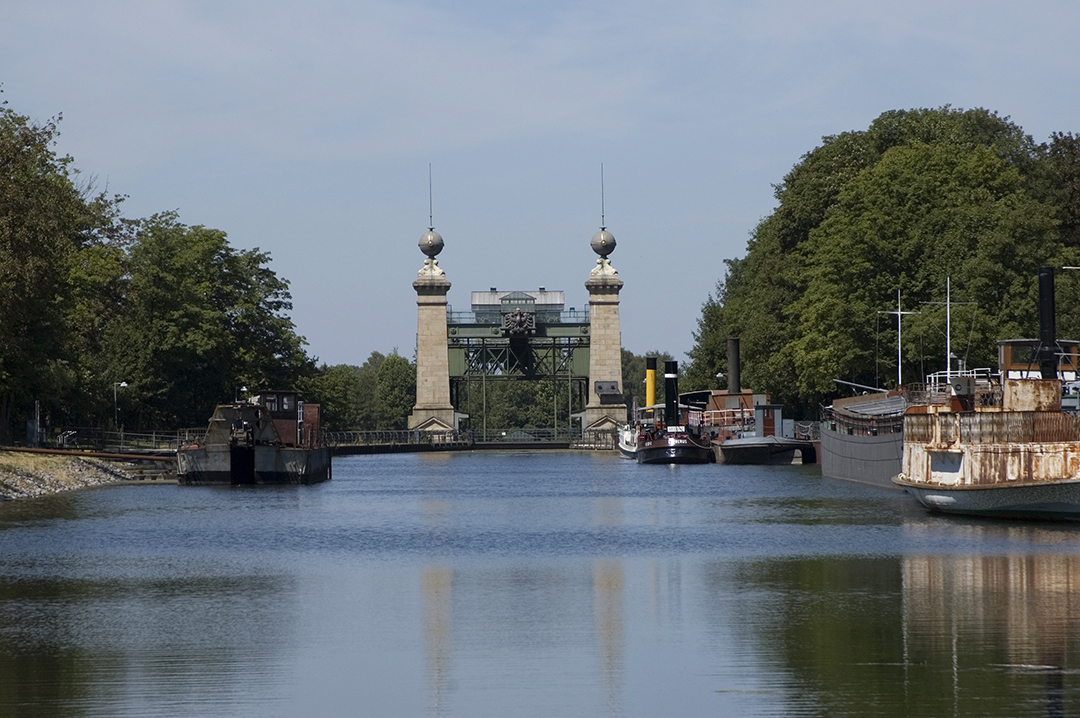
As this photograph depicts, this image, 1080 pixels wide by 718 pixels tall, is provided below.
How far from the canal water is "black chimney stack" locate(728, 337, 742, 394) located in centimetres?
5008

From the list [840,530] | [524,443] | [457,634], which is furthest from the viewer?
[524,443]

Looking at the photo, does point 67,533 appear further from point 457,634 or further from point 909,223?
point 909,223

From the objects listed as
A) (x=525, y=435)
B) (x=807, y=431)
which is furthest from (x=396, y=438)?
(x=807, y=431)

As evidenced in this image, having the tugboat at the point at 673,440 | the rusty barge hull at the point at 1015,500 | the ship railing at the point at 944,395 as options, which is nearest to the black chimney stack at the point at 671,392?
the tugboat at the point at 673,440

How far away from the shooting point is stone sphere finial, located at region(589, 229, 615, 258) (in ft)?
449

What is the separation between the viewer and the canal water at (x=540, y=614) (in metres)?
20.4

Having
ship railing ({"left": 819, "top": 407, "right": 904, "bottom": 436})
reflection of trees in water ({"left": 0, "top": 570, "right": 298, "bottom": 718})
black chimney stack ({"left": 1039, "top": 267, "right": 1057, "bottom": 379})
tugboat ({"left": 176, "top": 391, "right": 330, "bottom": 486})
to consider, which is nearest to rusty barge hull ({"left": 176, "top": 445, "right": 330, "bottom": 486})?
tugboat ({"left": 176, "top": 391, "right": 330, "bottom": 486})

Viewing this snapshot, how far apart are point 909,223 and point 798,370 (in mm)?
11077

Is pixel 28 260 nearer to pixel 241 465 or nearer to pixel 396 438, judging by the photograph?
pixel 241 465

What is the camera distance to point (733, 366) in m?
104

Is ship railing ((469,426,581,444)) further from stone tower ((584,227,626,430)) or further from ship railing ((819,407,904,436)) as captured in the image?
ship railing ((819,407,904,436))

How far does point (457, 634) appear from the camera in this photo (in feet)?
84.8

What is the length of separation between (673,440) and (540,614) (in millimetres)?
70969

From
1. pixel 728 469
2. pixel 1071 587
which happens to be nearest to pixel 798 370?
pixel 728 469
